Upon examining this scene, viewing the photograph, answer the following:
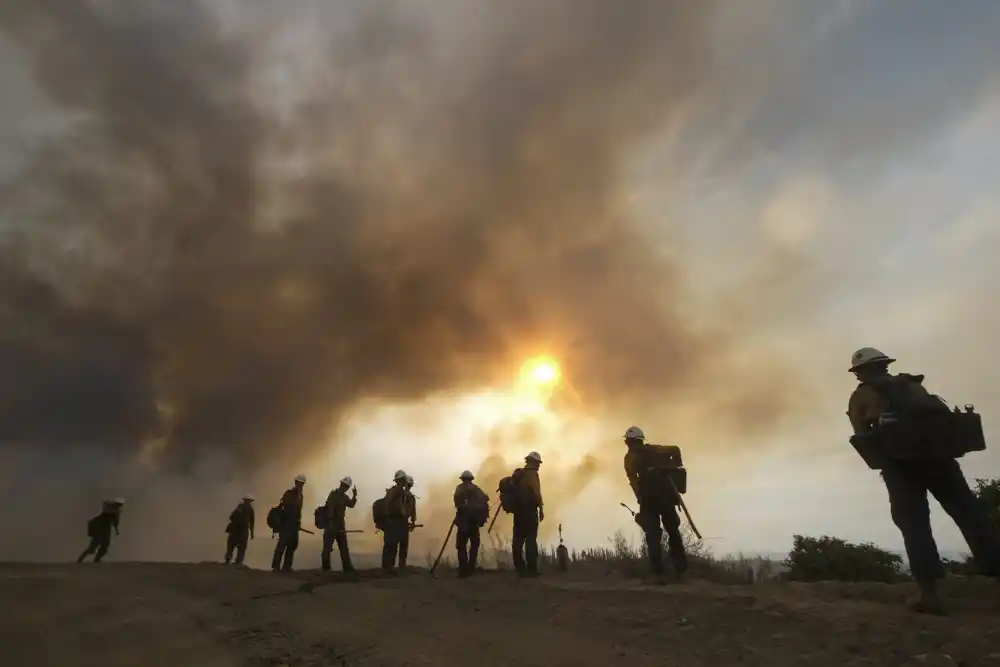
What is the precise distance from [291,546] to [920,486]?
1502 cm

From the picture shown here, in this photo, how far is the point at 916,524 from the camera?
6754mm

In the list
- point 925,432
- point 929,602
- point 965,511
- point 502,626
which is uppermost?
point 925,432

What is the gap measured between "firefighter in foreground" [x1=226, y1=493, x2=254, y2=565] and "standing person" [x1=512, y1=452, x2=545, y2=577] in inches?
390

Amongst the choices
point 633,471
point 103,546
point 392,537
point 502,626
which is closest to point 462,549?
point 392,537

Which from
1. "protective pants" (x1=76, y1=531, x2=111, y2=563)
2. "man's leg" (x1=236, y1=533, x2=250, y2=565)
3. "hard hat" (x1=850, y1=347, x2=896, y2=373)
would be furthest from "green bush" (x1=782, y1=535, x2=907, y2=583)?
"protective pants" (x1=76, y1=531, x2=111, y2=563)

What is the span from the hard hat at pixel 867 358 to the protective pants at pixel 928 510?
3.74 ft

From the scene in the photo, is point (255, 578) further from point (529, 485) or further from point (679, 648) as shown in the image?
point (679, 648)

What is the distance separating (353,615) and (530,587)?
3081mm

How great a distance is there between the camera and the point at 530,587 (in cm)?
1052

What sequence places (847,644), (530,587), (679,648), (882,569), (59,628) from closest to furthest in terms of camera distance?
(847,644) < (679,648) < (59,628) < (530,587) < (882,569)

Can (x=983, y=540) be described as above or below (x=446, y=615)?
above

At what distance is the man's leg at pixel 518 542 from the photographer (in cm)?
1307

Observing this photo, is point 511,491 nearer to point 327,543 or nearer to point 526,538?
point 526,538

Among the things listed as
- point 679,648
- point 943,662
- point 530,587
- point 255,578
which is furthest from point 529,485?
point 943,662
